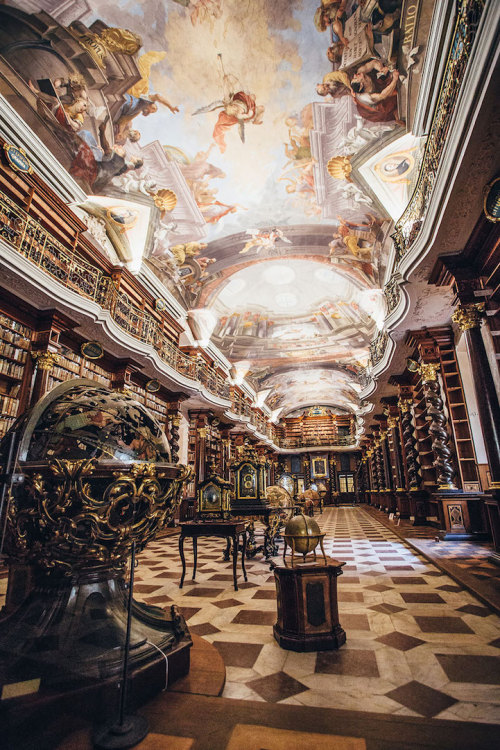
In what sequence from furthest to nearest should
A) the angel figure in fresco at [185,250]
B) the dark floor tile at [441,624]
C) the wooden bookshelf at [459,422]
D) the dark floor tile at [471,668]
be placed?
the angel figure in fresco at [185,250]
the wooden bookshelf at [459,422]
the dark floor tile at [441,624]
the dark floor tile at [471,668]

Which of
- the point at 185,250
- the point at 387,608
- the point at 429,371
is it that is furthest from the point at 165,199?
the point at 387,608

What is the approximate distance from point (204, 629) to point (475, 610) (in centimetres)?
222

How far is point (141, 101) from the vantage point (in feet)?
23.0

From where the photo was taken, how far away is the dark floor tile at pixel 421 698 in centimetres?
161

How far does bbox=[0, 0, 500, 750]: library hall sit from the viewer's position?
1.57 metres

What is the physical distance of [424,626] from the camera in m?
2.69

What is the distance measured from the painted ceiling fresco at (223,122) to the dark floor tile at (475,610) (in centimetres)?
766

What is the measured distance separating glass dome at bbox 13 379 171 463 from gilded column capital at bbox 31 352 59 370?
5.11 m

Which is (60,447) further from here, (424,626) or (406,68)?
(406,68)

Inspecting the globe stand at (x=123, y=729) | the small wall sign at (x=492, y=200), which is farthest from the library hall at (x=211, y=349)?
the small wall sign at (x=492, y=200)

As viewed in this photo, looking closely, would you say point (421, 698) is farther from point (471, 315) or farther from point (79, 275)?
point (79, 275)

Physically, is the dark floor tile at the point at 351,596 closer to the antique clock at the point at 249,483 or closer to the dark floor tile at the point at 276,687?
the dark floor tile at the point at 276,687

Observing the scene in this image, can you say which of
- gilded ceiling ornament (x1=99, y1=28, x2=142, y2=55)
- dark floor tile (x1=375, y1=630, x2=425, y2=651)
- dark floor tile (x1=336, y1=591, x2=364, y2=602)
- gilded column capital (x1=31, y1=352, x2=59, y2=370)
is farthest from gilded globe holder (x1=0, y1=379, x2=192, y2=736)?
gilded ceiling ornament (x1=99, y1=28, x2=142, y2=55)

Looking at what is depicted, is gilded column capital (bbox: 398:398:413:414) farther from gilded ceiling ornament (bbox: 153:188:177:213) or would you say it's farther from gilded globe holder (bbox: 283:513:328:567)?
gilded globe holder (bbox: 283:513:328:567)
